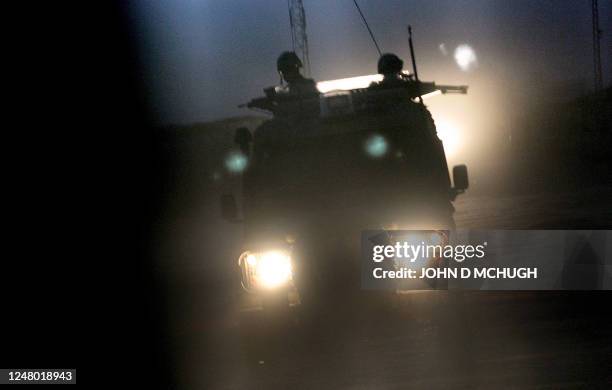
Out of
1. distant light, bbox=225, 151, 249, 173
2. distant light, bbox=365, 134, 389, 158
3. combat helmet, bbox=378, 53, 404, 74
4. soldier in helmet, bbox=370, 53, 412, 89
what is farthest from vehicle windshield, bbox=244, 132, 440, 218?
combat helmet, bbox=378, 53, 404, 74

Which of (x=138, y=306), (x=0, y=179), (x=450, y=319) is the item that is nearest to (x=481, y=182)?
(x=0, y=179)

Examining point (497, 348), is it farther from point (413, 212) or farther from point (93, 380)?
point (93, 380)

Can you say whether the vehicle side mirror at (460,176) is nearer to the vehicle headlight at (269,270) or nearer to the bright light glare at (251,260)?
the vehicle headlight at (269,270)

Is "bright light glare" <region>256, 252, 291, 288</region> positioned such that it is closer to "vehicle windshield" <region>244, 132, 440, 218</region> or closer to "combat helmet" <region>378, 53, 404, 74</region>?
"vehicle windshield" <region>244, 132, 440, 218</region>

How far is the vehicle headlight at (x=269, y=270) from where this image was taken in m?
6.81

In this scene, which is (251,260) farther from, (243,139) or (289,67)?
(289,67)

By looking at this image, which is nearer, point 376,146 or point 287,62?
point 376,146

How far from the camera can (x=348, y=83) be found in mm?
9117

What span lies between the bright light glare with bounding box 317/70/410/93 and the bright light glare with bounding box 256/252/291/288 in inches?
100

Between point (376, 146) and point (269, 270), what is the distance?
6.26ft

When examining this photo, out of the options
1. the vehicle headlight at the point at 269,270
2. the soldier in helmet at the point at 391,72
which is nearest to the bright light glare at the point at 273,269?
the vehicle headlight at the point at 269,270

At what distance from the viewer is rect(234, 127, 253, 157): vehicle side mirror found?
8555 millimetres

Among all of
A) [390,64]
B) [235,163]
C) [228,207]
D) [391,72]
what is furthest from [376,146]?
[390,64]

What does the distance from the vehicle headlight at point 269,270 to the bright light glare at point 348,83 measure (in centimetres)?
254
